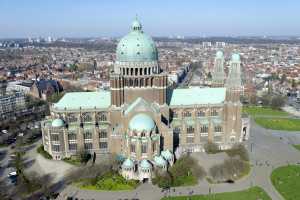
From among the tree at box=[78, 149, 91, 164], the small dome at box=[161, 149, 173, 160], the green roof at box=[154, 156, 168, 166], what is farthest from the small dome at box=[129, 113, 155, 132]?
the tree at box=[78, 149, 91, 164]

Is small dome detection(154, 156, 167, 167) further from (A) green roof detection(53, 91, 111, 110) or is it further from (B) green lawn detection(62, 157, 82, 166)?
(A) green roof detection(53, 91, 111, 110)

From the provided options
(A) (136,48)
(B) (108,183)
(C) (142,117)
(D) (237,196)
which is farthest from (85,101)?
(D) (237,196)

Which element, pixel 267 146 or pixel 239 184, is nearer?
pixel 239 184

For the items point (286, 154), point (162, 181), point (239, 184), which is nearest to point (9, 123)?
point (162, 181)

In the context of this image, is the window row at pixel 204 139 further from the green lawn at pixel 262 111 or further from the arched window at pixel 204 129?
the green lawn at pixel 262 111

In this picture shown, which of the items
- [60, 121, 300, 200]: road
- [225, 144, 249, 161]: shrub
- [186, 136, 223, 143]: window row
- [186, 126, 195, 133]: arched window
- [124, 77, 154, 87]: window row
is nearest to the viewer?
[60, 121, 300, 200]: road

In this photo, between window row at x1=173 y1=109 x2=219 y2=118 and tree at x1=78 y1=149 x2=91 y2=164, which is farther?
window row at x1=173 y1=109 x2=219 y2=118

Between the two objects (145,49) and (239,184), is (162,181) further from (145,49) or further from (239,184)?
(145,49)
